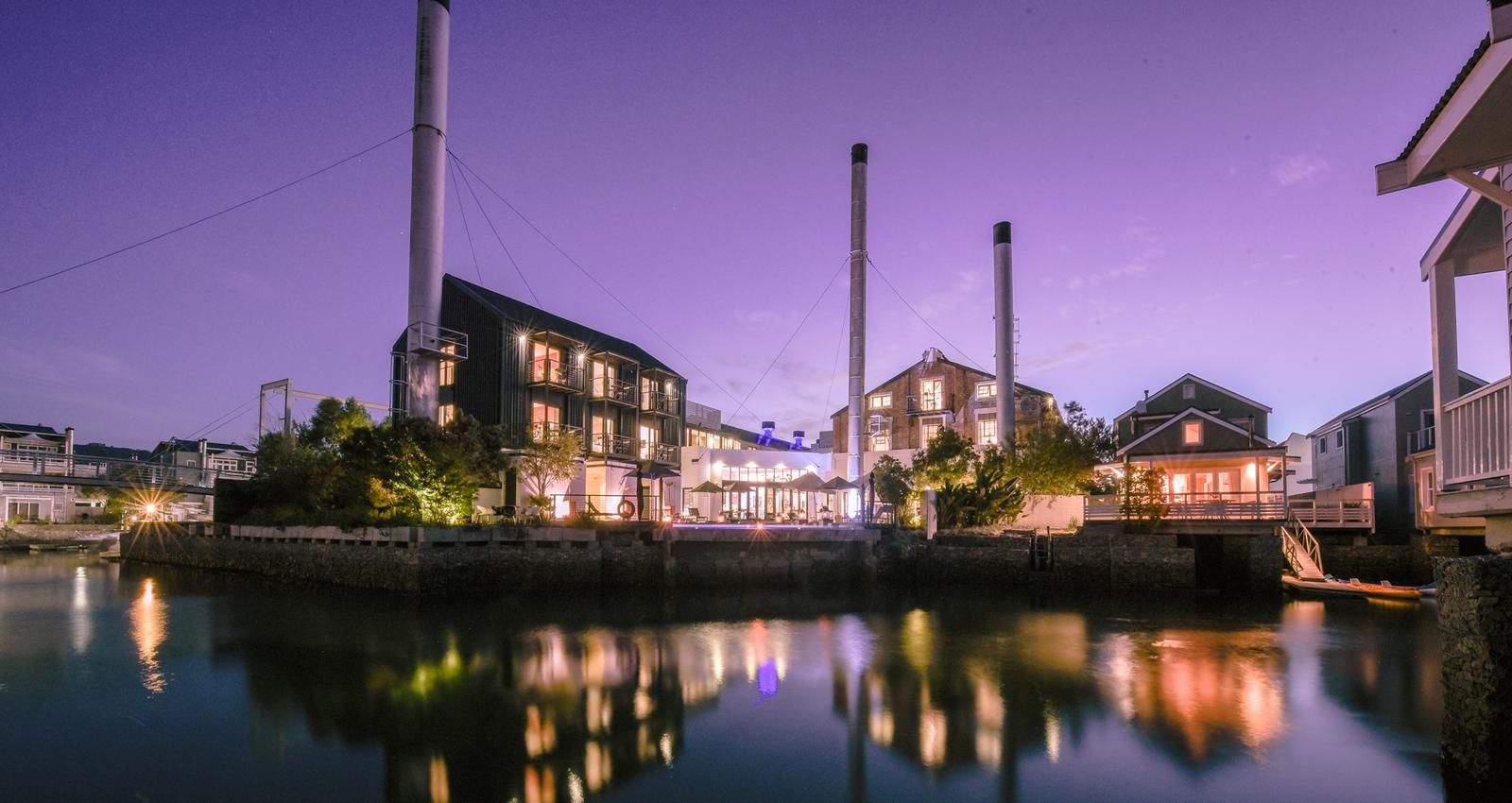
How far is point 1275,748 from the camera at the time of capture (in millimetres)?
10906

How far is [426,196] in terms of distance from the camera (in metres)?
30.8

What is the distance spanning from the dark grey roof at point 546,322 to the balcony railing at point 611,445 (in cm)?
463

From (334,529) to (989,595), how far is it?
23.0 m

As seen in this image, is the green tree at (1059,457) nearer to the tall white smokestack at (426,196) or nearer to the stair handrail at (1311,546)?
the stair handrail at (1311,546)

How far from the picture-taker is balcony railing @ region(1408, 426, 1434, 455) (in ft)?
107

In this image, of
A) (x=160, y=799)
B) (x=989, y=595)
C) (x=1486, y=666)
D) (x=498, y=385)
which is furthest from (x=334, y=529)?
(x=1486, y=666)

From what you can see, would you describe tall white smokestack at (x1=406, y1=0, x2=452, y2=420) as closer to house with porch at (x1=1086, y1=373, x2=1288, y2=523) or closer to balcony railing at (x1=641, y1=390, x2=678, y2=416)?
balcony railing at (x1=641, y1=390, x2=678, y2=416)

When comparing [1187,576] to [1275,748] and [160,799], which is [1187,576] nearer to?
[1275,748]

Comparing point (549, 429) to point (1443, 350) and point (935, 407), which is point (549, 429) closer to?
point (935, 407)

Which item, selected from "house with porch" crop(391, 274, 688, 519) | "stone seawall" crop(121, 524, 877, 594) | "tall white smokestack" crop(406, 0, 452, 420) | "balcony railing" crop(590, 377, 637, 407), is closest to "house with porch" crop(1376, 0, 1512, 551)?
"stone seawall" crop(121, 524, 877, 594)

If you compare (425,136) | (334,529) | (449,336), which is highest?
(425,136)

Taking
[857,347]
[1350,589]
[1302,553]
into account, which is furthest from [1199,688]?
[857,347]

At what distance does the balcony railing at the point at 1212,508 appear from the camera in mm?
30422

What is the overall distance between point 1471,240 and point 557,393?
116 feet
